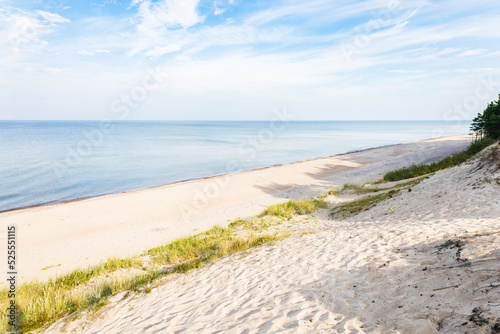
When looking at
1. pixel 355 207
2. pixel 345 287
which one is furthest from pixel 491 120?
pixel 345 287

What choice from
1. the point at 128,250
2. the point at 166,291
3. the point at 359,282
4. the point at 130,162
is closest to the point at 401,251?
the point at 359,282

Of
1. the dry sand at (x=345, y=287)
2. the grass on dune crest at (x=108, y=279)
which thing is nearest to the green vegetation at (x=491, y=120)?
the dry sand at (x=345, y=287)

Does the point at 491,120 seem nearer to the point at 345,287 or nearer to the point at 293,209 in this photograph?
the point at 293,209

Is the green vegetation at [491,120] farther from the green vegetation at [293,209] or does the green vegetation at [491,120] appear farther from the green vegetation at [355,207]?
the green vegetation at [293,209]

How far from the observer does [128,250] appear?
37.7ft

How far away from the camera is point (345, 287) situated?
200 inches

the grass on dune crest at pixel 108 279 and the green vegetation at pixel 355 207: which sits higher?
the grass on dune crest at pixel 108 279

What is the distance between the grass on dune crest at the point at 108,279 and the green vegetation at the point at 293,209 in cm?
210

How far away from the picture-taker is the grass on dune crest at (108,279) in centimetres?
614

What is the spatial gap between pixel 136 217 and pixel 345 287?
14.6 meters

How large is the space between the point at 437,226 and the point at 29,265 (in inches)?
559

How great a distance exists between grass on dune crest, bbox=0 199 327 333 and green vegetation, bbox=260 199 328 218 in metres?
2.10

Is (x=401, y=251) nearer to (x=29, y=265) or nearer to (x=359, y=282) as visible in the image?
(x=359, y=282)

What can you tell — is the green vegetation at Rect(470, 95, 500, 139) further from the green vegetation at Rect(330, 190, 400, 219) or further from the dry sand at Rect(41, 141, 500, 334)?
the dry sand at Rect(41, 141, 500, 334)
